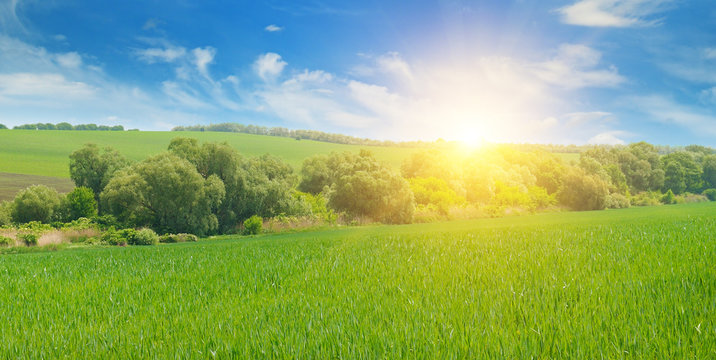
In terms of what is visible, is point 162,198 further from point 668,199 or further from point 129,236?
point 668,199

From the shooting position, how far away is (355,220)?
3766 centimetres

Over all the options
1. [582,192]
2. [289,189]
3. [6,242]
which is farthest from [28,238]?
[582,192]

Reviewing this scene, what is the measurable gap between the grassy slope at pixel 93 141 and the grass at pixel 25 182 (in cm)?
425

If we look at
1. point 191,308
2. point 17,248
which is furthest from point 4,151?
point 191,308

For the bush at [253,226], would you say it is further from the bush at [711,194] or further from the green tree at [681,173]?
the bush at [711,194]

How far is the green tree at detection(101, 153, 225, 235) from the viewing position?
3020 centimetres

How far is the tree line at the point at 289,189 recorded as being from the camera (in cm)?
3100

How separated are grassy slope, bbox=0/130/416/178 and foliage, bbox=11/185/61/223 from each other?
37230 millimetres

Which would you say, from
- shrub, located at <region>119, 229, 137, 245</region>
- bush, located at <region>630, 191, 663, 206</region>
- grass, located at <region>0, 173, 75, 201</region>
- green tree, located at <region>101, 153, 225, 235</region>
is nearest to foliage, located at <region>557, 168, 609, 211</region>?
bush, located at <region>630, 191, 663, 206</region>

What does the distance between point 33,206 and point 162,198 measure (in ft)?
37.8

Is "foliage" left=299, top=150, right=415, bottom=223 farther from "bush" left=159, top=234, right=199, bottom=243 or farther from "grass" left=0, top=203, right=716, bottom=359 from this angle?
"grass" left=0, top=203, right=716, bottom=359

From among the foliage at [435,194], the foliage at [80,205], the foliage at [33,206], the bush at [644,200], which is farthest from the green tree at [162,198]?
the bush at [644,200]

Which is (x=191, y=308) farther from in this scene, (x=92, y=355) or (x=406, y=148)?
(x=406, y=148)

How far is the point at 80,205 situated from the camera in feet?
110
